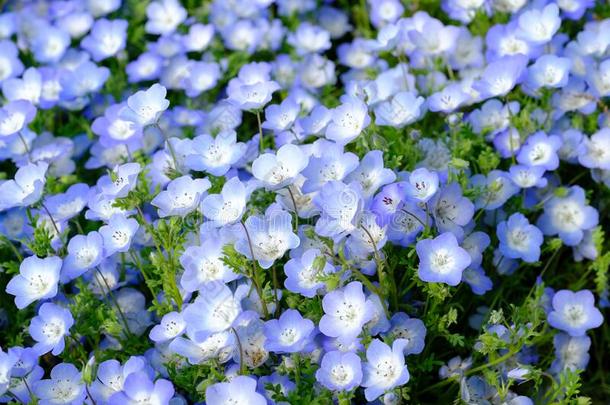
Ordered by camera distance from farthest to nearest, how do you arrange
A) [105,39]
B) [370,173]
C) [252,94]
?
[105,39], [252,94], [370,173]

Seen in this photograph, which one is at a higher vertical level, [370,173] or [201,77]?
[370,173]

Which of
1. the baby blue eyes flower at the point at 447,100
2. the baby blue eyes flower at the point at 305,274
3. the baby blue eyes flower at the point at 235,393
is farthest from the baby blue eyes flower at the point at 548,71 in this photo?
the baby blue eyes flower at the point at 235,393

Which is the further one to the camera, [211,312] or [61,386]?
[61,386]

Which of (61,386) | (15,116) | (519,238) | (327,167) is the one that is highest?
(327,167)

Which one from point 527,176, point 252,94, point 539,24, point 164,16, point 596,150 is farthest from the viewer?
point 164,16

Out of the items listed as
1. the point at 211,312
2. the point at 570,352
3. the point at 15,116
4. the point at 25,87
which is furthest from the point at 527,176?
the point at 25,87

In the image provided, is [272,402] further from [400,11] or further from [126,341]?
[400,11]

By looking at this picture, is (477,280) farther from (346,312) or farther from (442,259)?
(346,312)
